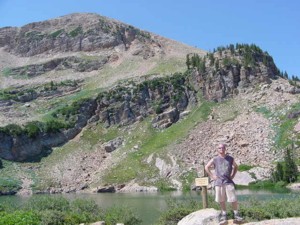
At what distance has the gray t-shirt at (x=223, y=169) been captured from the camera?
18625 mm

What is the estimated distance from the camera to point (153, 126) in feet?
474

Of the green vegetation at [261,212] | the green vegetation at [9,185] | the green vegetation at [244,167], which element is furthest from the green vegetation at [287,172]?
the green vegetation at [9,185]

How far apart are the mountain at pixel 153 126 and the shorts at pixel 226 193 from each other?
8786 centimetres

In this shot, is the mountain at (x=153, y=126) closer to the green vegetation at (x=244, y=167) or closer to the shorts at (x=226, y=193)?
the green vegetation at (x=244, y=167)

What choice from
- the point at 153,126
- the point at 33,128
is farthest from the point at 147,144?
the point at 33,128

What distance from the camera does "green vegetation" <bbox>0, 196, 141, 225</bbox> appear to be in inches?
1179

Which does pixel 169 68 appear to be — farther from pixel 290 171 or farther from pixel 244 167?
pixel 290 171

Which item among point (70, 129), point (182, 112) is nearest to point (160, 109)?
point (182, 112)

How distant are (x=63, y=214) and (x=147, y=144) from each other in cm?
10087

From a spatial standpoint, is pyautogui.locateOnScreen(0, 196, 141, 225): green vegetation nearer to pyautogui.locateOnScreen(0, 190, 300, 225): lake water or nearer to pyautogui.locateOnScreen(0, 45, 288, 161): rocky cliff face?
pyautogui.locateOnScreen(0, 190, 300, 225): lake water

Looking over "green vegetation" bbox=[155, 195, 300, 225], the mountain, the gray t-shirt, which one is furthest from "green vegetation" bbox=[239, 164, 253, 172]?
the gray t-shirt

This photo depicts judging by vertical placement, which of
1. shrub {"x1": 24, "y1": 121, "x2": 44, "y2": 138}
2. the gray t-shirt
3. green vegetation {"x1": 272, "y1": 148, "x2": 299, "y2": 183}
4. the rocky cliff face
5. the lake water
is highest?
the rocky cliff face

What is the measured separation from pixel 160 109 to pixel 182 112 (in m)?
8.81

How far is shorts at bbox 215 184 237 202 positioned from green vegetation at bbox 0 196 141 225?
1572 cm
